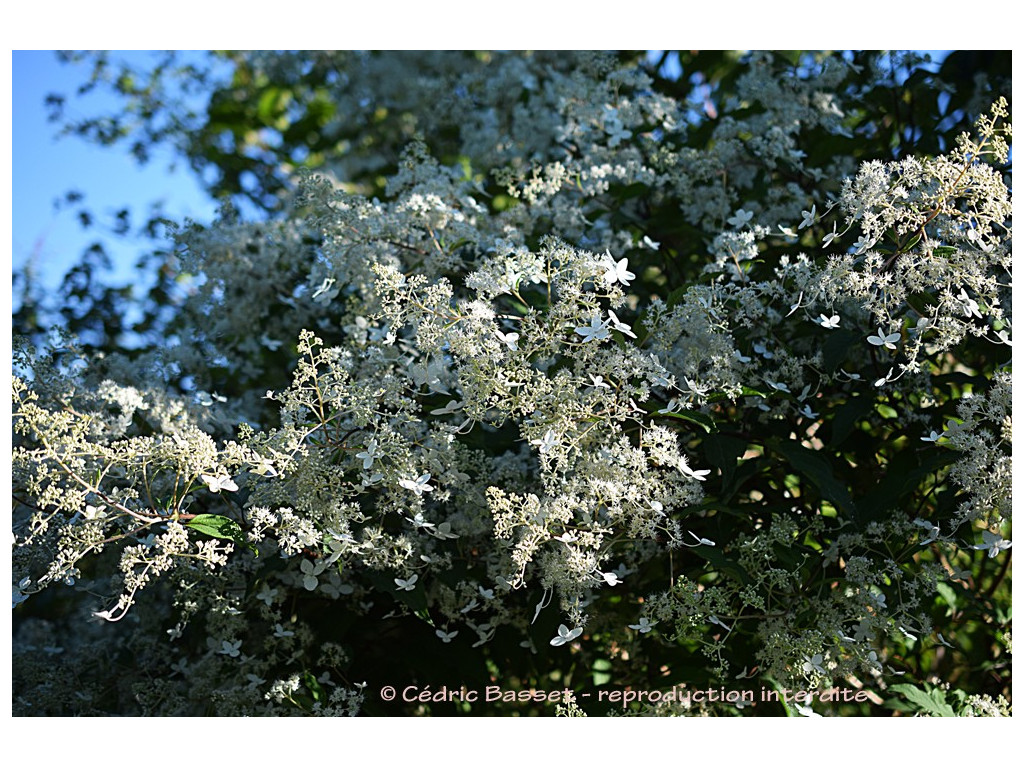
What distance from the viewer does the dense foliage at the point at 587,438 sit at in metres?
1.73

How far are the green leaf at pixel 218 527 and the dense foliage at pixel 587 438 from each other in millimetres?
11

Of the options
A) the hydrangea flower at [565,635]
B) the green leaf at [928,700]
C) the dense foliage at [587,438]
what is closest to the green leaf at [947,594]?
the dense foliage at [587,438]

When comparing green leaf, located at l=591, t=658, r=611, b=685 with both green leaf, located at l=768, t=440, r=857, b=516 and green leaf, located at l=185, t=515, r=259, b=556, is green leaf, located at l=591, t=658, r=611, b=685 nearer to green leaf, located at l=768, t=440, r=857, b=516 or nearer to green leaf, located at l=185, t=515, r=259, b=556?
green leaf, located at l=768, t=440, r=857, b=516

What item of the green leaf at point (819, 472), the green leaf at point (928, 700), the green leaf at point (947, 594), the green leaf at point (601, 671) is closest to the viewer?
the green leaf at point (819, 472)

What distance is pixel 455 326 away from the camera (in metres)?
1.75

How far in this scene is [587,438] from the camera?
5.72 feet

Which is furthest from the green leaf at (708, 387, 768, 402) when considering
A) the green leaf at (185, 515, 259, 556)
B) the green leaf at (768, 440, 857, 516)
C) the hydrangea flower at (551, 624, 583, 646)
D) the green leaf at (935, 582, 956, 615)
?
the green leaf at (185, 515, 259, 556)

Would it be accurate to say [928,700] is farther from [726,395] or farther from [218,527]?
[218,527]

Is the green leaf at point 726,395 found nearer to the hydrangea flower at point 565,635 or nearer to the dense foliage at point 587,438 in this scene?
the dense foliage at point 587,438

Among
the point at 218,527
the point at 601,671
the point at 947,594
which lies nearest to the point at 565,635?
the point at 601,671

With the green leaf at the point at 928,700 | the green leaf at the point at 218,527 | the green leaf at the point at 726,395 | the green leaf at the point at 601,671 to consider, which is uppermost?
the green leaf at the point at 726,395

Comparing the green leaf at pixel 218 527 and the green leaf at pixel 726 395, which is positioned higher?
the green leaf at pixel 726 395

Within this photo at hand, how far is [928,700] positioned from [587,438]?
3.50ft
